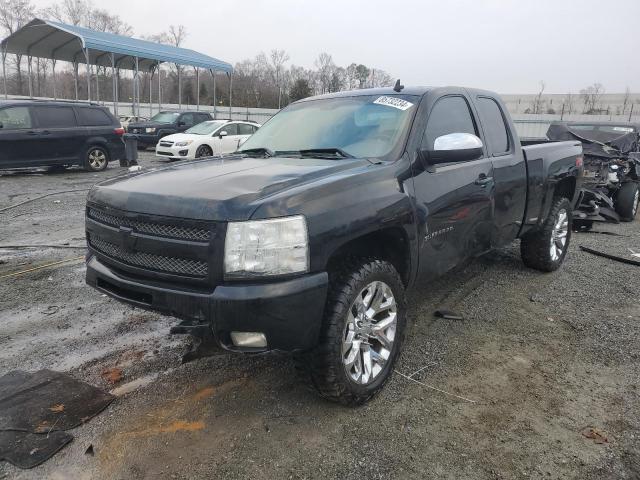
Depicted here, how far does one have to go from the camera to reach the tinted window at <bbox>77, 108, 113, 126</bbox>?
13.0 metres

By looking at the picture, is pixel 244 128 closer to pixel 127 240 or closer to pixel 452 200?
pixel 452 200

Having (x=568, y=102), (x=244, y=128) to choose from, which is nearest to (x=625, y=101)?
(x=568, y=102)

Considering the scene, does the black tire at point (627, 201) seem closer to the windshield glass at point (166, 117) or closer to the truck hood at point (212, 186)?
the truck hood at point (212, 186)

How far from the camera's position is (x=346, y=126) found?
3682mm

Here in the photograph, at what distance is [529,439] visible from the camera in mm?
2697

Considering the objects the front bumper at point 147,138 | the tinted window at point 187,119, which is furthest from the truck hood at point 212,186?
the tinted window at point 187,119

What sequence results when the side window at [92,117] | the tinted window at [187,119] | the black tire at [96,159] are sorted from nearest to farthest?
1. the side window at [92,117]
2. the black tire at [96,159]
3. the tinted window at [187,119]

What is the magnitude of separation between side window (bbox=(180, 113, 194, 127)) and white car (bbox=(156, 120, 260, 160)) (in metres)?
3.28

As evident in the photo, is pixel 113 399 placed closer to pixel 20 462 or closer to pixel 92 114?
pixel 20 462

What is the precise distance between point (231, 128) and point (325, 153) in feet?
47.7

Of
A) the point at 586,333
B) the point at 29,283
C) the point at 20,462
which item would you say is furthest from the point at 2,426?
the point at 586,333

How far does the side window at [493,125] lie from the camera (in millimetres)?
4387

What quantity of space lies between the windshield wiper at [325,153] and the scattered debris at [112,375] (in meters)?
1.94

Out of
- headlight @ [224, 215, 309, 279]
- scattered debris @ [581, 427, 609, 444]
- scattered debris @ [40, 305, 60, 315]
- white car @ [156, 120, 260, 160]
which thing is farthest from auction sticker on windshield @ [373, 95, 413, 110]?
white car @ [156, 120, 260, 160]
